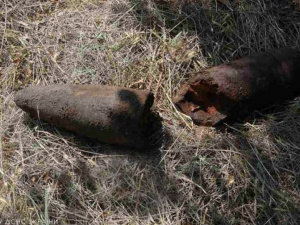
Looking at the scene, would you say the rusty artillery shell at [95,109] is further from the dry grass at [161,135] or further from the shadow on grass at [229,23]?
the shadow on grass at [229,23]

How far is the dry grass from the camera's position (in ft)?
9.29

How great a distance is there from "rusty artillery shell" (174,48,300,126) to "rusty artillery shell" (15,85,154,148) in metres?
A: 0.31

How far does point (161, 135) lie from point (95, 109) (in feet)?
1.55

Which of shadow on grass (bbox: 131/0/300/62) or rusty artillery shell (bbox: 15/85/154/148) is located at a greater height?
shadow on grass (bbox: 131/0/300/62)

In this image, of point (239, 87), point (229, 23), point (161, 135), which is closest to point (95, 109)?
point (161, 135)

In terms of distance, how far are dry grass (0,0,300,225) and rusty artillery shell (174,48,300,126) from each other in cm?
10

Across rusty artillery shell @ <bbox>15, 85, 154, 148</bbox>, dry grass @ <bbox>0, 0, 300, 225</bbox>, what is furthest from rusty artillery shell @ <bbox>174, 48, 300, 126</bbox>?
rusty artillery shell @ <bbox>15, 85, 154, 148</bbox>

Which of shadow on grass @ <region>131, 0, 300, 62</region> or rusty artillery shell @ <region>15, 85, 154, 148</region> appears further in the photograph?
shadow on grass @ <region>131, 0, 300, 62</region>

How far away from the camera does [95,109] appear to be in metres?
2.93

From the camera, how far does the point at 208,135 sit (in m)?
3.01

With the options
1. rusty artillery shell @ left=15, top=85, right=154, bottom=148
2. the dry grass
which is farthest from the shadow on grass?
rusty artillery shell @ left=15, top=85, right=154, bottom=148

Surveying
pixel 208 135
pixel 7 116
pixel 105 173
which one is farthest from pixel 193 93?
pixel 7 116

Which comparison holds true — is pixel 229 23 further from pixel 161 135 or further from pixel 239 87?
pixel 161 135

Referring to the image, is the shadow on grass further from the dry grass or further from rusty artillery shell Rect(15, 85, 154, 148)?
rusty artillery shell Rect(15, 85, 154, 148)
